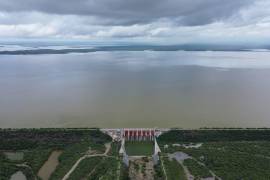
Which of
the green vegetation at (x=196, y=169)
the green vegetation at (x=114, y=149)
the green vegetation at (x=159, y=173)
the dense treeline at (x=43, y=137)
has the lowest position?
the green vegetation at (x=159, y=173)

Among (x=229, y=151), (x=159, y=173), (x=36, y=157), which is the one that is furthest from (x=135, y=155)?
(x=36, y=157)

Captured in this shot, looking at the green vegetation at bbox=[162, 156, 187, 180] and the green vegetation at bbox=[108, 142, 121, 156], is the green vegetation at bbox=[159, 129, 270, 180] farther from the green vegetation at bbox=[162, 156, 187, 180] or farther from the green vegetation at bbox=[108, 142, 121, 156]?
the green vegetation at bbox=[108, 142, 121, 156]

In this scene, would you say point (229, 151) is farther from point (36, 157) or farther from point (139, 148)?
point (36, 157)

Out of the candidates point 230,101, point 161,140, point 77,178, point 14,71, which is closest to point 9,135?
point 77,178

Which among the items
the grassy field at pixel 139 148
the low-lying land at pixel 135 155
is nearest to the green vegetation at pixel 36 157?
the low-lying land at pixel 135 155

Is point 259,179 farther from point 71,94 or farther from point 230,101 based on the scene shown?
point 71,94

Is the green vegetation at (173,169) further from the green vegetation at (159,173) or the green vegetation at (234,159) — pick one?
the green vegetation at (234,159)

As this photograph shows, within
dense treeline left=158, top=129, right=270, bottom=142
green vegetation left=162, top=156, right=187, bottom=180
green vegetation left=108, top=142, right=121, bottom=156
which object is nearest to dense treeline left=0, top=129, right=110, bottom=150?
green vegetation left=108, top=142, right=121, bottom=156

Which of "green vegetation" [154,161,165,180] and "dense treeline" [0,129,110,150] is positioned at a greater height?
"dense treeline" [0,129,110,150]
